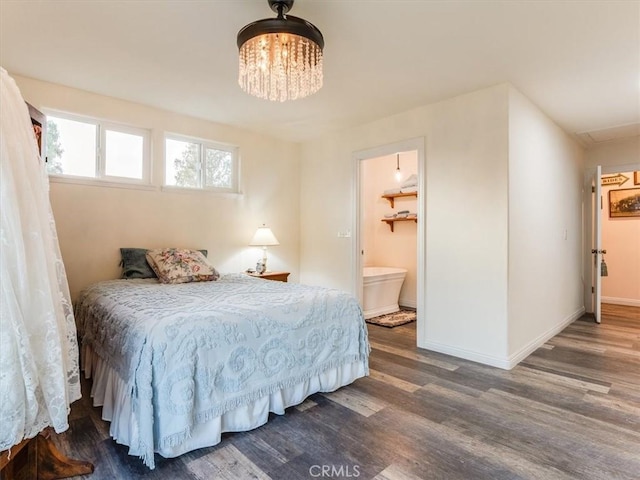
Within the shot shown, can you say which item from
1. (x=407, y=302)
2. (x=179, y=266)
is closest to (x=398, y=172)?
(x=407, y=302)

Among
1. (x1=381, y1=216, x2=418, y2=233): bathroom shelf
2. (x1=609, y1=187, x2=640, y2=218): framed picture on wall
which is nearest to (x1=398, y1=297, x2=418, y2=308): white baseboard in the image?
(x1=381, y1=216, x2=418, y2=233): bathroom shelf

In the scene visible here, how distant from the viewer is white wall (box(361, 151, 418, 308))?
5449 millimetres

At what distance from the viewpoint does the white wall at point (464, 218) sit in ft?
9.84

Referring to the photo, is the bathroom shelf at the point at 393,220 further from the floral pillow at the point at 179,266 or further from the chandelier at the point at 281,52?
the chandelier at the point at 281,52

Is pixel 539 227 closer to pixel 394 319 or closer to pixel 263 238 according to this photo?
pixel 394 319

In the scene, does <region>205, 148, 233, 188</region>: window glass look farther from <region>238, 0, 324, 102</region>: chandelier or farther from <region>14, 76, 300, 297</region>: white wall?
<region>238, 0, 324, 102</region>: chandelier

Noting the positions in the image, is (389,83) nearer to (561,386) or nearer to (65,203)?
(561,386)

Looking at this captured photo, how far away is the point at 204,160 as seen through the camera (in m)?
4.07

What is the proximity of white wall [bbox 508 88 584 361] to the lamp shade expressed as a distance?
8.24 feet

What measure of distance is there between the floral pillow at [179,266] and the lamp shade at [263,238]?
855 millimetres

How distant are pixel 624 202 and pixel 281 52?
6.49 meters

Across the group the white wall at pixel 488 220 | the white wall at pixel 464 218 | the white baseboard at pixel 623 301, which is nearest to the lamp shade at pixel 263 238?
the white wall at pixel 488 220

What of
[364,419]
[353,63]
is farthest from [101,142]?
[364,419]

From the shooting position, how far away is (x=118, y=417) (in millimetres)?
1881
